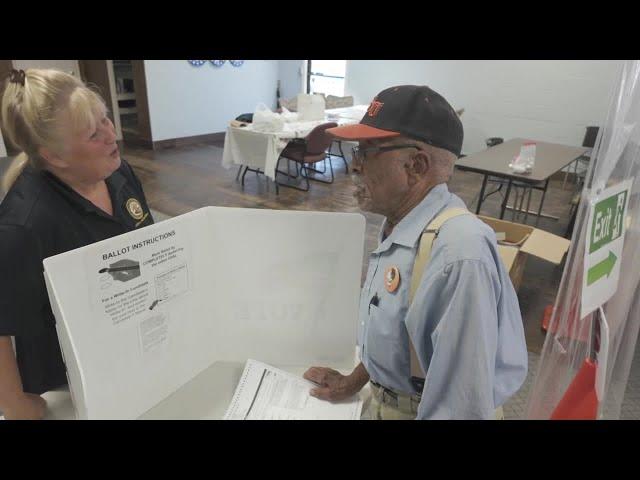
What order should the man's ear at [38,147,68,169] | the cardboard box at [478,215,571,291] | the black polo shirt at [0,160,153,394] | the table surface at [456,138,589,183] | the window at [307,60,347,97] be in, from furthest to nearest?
the window at [307,60,347,97] < the table surface at [456,138,589,183] < the cardboard box at [478,215,571,291] < the man's ear at [38,147,68,169] < the black polo shirt at [0,160,153,394]

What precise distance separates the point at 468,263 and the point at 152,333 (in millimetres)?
644

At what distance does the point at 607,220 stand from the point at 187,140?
7211 millimetres

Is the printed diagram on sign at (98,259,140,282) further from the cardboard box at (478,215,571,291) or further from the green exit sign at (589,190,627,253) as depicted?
the cardboard box at (478,215,571,291)

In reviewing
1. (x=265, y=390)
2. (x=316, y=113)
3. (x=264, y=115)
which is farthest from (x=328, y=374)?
(x=316, y=113)

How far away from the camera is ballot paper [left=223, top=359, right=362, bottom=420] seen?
0.90 m

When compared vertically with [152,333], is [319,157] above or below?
below

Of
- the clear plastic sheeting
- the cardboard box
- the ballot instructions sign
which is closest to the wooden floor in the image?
the cardboard box

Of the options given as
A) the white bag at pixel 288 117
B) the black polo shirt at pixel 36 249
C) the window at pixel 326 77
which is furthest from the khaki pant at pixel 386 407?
the window at pixel 326 77

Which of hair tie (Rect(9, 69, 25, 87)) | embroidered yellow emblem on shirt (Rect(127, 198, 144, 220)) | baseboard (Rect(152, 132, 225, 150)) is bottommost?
baseboard (Rect(152, 132, 225, 150))

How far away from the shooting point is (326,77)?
8.77 meters

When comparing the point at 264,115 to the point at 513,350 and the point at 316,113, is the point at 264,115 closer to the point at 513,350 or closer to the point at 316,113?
the point at 316,113

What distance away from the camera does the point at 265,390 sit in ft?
3.17

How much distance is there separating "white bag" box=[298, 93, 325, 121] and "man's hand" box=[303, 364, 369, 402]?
196 inches

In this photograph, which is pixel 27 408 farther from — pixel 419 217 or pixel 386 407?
pixel 419 217
